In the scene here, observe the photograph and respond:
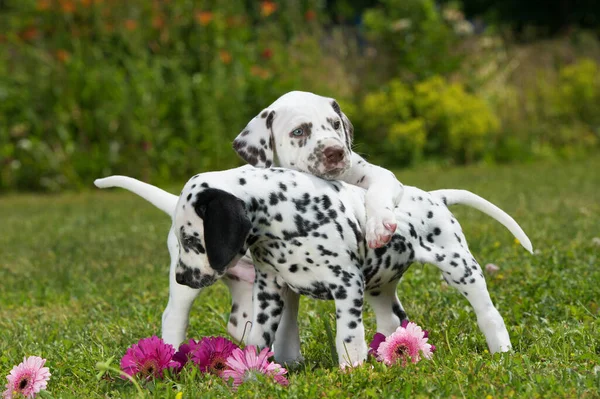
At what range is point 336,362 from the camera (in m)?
3.55

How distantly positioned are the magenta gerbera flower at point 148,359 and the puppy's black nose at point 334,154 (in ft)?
3.26

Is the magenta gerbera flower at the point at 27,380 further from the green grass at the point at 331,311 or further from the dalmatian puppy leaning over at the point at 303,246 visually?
the dalmatian puppy leaning over at the point at 303,246

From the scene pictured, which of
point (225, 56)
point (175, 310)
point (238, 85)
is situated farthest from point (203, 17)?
point (175, 310)

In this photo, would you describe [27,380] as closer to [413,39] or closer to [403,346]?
[403,346]

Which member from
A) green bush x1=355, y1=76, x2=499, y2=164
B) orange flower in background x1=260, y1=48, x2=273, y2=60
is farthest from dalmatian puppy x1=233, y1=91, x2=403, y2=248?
green bush x1=355, y1=76, x2=499, y2=164

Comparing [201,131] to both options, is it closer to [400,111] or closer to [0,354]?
[400,111]

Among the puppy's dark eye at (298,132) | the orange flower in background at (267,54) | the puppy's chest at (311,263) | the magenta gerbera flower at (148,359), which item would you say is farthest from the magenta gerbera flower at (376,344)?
the orange flower in background at (267,54)

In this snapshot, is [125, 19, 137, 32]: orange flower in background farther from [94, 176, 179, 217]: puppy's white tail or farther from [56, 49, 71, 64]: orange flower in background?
[94, 176, 179, 217]: puppy's white tail

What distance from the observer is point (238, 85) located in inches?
518

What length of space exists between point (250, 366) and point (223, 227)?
53 centimetres

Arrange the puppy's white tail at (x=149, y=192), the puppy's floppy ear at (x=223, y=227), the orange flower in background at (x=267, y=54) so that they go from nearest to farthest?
1. the puppy's floppy ear at (x=223, y=227)
2. the puppy's white tail at (x=149, y=192)
3. the orange flower in background at (x=267, y=54)

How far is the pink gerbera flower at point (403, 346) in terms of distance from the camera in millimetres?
3361

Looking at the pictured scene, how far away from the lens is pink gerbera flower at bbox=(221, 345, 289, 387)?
10.5ft

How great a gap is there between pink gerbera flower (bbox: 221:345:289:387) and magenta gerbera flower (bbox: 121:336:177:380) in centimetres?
27
